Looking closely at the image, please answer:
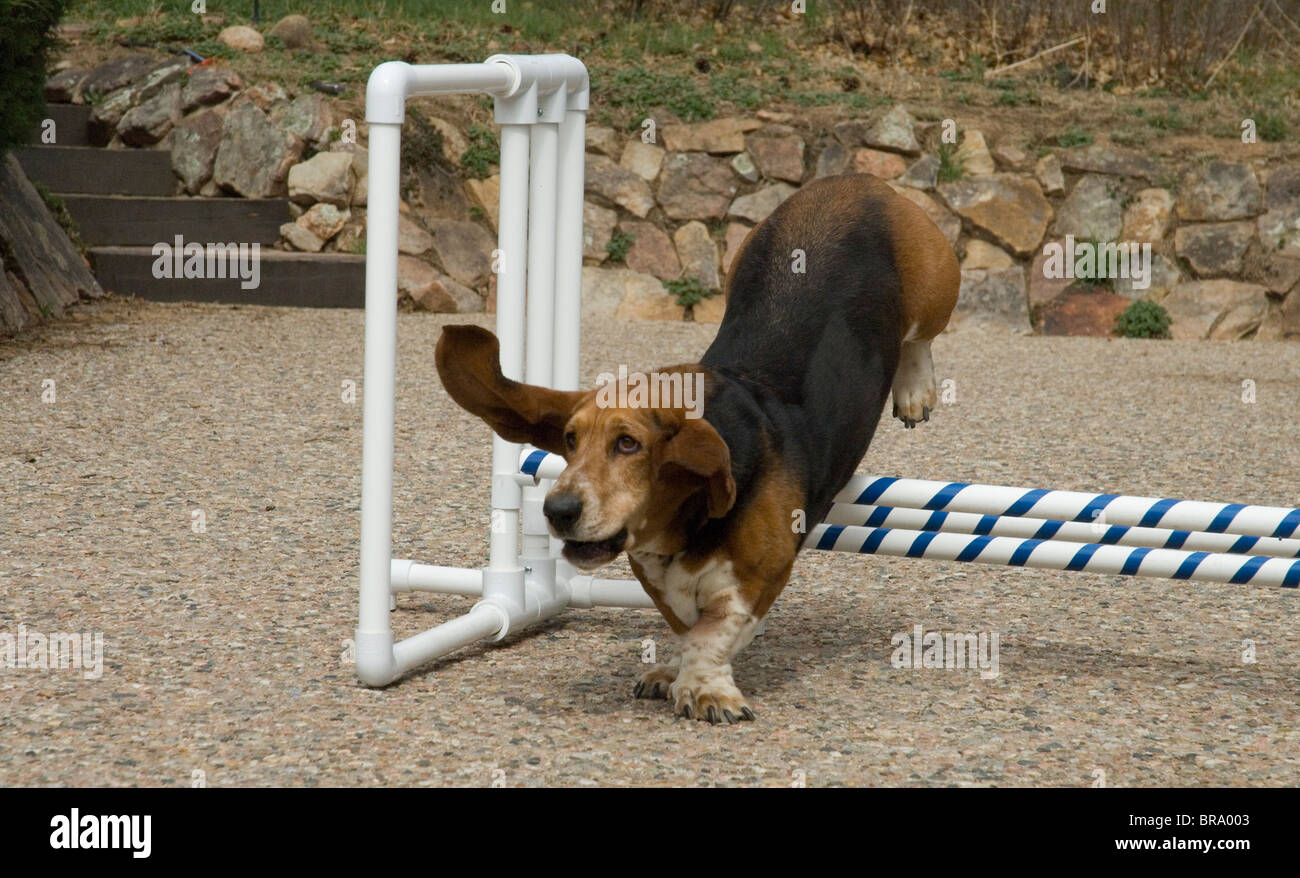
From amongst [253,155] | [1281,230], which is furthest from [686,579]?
[1281,230]

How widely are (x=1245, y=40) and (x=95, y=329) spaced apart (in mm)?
9812

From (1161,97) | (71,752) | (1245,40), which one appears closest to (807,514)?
(71,752)

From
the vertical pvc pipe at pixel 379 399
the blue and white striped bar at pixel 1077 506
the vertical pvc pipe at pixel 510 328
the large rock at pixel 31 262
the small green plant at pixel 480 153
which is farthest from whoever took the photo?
the small green plant at pixel 480 153

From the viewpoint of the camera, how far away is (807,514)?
11.5 ft

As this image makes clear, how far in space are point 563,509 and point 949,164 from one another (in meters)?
8.57

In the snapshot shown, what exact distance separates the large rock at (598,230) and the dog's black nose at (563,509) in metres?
7.91

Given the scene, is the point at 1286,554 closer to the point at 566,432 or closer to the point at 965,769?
the point at 965,769

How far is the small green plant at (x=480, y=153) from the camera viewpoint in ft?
35.8

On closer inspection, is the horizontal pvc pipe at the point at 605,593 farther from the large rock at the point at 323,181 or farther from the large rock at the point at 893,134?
the large rock at the point at 893,134

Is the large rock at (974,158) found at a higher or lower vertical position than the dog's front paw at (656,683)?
higher

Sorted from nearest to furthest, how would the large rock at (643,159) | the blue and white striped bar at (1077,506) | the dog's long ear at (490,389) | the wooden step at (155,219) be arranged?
the dog's long ear at (490,389)
the blue and white striped bar at (1077,506)
the wooden step at (155,219)
the large rock at (643,159)

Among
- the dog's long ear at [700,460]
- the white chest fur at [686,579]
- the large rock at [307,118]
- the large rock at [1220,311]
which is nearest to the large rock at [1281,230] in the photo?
the large rock at [1220,311]

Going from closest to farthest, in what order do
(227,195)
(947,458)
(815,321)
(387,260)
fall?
1. (387,260)
2. (815,321)
3. (947,458)
4. (227,195)

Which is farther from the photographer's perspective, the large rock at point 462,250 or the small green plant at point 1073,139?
the small green plant at point 1073,139
